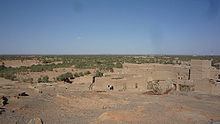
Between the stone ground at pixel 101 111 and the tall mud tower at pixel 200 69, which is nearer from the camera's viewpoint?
the stone ground at pixel 101 111

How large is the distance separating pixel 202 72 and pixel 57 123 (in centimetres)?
1378

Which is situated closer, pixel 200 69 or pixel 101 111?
pixel 101 111

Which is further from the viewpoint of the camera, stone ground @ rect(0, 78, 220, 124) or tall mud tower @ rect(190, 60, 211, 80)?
tall mud tower @ rect(190, 60, 211, 80)

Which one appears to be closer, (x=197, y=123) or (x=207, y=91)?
(x=197, y=123)

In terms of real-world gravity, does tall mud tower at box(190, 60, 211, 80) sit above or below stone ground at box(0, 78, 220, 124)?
above

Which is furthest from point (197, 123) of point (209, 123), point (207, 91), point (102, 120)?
point (207, 91)

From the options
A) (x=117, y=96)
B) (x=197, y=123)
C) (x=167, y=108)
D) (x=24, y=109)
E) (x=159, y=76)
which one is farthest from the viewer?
(x=159, y=76)

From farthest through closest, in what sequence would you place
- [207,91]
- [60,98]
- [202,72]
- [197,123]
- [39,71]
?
[39,71]
[202,72]
[207,91]
[60,98]
[197,123]

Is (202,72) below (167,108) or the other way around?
the other way around

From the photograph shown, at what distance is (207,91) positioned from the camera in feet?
47.6

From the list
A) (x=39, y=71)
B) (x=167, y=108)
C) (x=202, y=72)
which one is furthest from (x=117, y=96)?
(x=39, y=71)

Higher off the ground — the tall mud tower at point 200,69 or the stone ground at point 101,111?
the tall mud tower at point 200,69

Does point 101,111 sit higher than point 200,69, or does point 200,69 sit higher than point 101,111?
point 200,69

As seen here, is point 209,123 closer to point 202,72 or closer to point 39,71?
→ point 202,72
